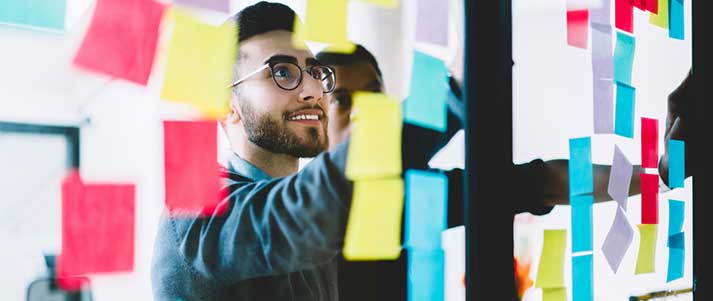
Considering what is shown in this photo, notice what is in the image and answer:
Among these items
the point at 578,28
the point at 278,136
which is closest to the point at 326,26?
the point at 278,136

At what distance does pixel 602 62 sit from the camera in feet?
6.48

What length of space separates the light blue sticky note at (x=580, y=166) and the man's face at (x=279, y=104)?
78 centimetres

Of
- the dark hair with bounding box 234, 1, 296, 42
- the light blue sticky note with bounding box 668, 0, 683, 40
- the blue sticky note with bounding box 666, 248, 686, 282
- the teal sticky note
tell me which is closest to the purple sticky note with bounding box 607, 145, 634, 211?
the blue sticky note with bounding box 666, 248, 686, 282

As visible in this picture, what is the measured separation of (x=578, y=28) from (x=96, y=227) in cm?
129

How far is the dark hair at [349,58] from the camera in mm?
1312

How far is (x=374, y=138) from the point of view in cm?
138

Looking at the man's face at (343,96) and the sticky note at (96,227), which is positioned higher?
the man's face at (343,96)

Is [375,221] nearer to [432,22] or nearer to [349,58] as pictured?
[349,58]

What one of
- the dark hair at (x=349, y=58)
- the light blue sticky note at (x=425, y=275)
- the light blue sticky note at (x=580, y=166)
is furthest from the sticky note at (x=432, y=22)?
the light blue sticky note at (x=580, y=166)

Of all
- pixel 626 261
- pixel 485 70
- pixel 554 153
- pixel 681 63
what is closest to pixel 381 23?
pixel 485 70

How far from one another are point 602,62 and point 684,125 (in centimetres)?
59

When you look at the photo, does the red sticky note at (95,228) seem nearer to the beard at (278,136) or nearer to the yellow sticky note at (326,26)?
the beard at (278,136)

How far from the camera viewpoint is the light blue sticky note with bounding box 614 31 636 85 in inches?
80.4

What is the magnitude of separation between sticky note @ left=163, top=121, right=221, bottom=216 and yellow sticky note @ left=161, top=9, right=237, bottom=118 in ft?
0.12
